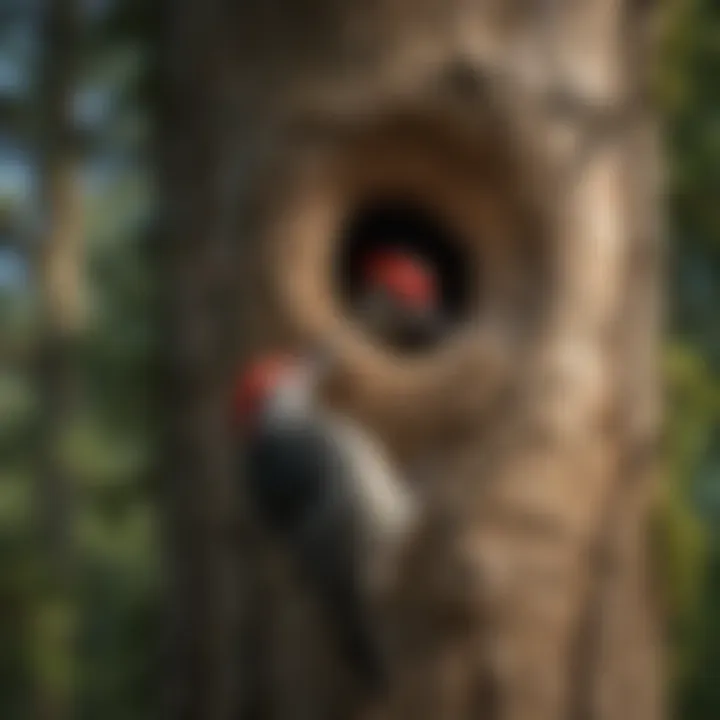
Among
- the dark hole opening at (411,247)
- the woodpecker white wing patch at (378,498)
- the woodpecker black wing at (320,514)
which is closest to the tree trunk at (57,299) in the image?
the dark hole opening at (411,247)

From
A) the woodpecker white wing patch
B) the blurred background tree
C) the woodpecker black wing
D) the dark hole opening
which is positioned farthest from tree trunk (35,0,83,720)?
the woodpecker white wing patch

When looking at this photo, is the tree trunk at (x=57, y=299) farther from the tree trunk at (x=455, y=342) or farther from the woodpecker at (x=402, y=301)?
the tree trunk at (x=455, y=342)

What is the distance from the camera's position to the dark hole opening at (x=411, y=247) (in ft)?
6.53

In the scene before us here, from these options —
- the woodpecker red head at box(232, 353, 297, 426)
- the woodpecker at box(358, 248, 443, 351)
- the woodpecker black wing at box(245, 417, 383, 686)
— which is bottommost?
the woodpecker black wing at box(245, 417, 383, 686)

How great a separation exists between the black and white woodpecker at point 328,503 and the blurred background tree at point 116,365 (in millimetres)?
241

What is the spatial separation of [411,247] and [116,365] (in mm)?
2804

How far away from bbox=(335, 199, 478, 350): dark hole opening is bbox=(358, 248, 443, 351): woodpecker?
11 mm

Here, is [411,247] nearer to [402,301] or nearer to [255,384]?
[402,301]

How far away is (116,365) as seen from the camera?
4953mm

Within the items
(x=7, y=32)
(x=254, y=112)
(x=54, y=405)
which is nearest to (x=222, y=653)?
(x=254, y=112)

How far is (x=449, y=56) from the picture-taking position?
1849 millimetres

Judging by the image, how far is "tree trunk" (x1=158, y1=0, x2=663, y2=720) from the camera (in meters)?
1.81

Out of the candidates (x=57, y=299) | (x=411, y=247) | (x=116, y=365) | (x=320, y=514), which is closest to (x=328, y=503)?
(x=320, y=514)

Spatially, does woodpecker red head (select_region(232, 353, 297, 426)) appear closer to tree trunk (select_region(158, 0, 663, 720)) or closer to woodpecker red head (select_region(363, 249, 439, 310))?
tree trunk (select_region(158, 0, 663, 720))
